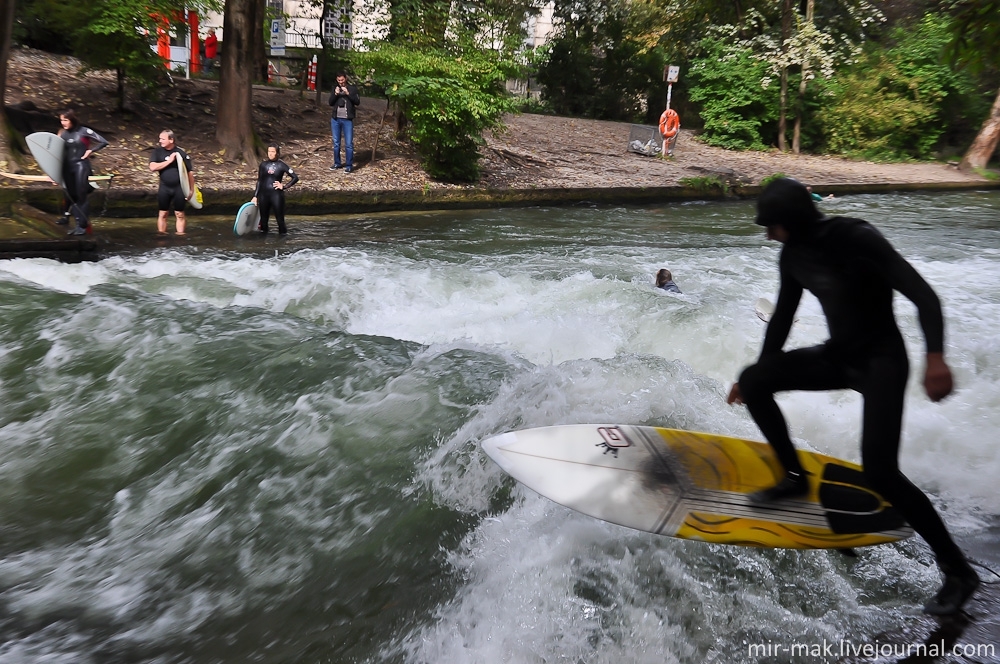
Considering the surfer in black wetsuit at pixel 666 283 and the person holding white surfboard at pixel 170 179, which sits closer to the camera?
the surfer in black wetsuit at pixel 666 283

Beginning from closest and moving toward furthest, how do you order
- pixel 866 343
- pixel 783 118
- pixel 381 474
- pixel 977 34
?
pixel 866 343 → pixel 381 474 → pixel 977 34 → pixel 783 118

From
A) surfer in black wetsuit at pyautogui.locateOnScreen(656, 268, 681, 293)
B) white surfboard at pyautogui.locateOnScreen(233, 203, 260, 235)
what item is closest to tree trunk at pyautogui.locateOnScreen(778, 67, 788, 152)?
surfer in black wetsuit at pyautogui.locateOnScreen(656, 268, 681, 293)

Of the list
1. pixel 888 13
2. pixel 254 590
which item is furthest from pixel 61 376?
pixel 888 13

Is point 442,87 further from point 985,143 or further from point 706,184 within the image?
point 985,143

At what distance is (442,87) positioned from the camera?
45.8ft

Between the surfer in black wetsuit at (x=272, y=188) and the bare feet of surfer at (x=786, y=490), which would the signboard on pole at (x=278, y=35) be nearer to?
the surfer in black wetsuit at (x=272, y=188)

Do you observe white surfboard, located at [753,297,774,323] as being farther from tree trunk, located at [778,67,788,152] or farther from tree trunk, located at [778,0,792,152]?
tree trunk, located at [778,67,788,152]

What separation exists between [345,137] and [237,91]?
2.08m

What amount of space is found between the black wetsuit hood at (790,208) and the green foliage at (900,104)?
23312mm

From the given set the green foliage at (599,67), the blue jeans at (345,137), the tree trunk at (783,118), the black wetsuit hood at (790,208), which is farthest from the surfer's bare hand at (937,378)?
the green foliage at (599,67)

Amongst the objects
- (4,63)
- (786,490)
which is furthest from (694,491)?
(4,63)

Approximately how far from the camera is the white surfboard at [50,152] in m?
9.90

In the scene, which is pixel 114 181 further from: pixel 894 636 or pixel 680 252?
pixel 894 636

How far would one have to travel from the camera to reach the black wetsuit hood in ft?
9.78
